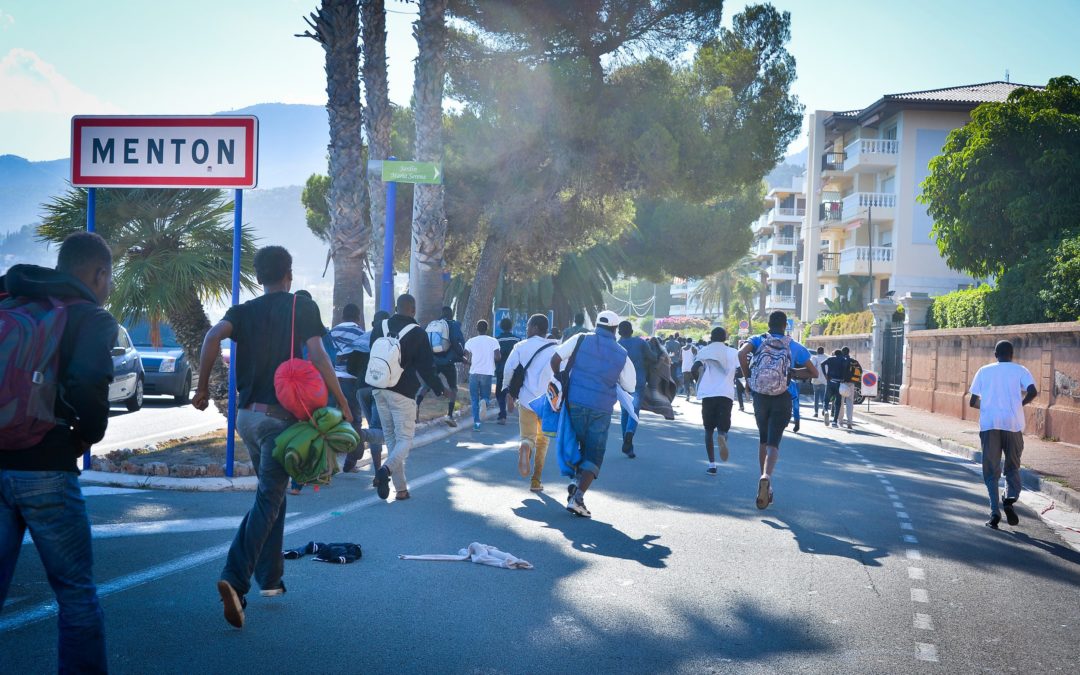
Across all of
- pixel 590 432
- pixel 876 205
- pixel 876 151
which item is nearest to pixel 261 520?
pixel 590 432

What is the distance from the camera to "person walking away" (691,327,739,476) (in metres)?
12.4

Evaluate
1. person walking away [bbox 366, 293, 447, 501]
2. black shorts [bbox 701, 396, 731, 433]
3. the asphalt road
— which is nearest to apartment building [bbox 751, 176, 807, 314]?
black shorts [bbox 701, 396, 731, 433]

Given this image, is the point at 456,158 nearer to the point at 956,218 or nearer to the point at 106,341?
the point at 956,218

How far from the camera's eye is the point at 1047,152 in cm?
2630

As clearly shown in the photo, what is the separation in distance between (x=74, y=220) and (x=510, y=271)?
20.8 m

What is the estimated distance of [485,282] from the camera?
Answer: 27.4m

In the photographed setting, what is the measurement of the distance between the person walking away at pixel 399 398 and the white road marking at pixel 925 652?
512 cm

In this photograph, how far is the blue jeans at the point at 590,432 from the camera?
29.9ft

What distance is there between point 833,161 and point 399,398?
50793 millimetres

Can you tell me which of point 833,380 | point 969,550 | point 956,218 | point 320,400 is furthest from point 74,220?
point 956,218

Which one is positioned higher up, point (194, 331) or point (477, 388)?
point (194, 331)

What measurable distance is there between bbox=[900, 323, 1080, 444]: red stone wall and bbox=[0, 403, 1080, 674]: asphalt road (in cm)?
949

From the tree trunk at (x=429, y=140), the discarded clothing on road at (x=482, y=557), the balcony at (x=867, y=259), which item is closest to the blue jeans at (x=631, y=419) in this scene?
the discarded clothing on road at (x=482, y=557)

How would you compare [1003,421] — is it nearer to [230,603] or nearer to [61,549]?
[230,603]
